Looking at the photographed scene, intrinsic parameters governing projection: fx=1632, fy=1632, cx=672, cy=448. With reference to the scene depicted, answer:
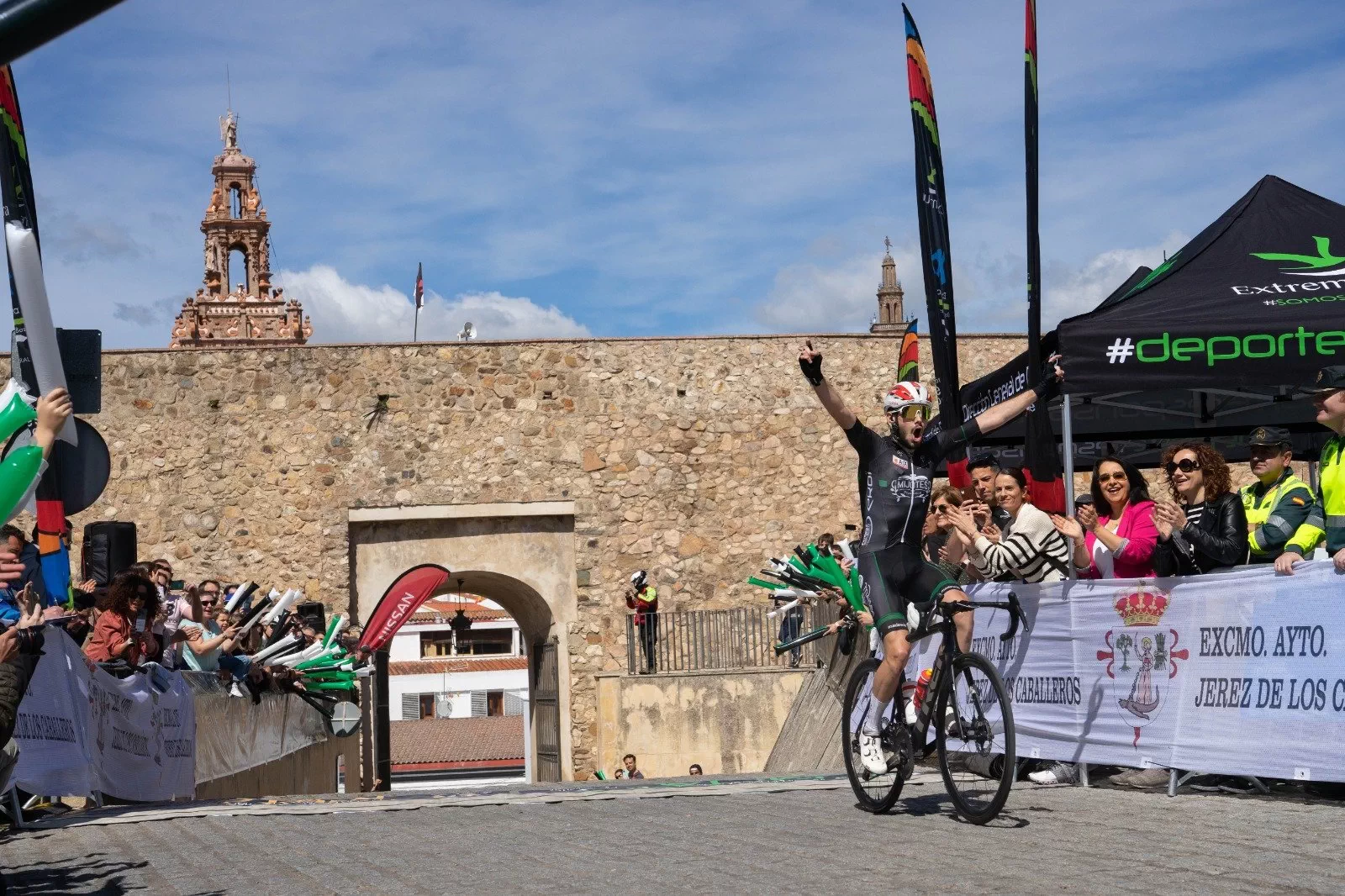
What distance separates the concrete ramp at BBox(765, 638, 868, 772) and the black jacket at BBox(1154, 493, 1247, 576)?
4346 mm

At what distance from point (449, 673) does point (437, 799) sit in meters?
73.6

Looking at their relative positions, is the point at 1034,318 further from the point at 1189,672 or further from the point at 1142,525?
the point at 1189,672

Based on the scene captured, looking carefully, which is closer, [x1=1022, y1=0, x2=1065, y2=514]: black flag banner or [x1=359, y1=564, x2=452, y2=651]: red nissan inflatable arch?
[x1=1022, y1=0, x2=1065, y2=514]: black flag banner

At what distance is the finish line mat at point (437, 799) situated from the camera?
8391mm

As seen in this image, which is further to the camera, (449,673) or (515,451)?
(449,673)

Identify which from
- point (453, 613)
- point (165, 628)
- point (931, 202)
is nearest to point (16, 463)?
point (165, 628)

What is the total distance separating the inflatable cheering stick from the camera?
4.87 meters

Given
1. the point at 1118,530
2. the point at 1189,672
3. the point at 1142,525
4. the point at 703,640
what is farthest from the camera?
the point at 703,640

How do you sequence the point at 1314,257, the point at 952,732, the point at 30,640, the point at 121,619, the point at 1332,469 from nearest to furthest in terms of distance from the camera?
1. the point at 30,640
2. the point at 952,732
3. the point at 1332,469
4. the point at 121,619
5. the point at 1314,257

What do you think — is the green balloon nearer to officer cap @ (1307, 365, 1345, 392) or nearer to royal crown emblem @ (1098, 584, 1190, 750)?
royal crown emblem @ (1098, 584, 1190, 750)

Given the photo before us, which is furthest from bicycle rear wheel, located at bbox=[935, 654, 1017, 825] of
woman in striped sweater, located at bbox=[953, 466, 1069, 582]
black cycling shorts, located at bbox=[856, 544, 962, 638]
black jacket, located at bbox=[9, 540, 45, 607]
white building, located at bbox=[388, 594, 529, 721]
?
white building, located at bbox=[388, 594, 529, 721]

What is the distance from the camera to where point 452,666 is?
268 ft

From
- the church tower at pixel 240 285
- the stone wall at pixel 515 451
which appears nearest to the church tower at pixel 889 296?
the church tower at pixel 240 285

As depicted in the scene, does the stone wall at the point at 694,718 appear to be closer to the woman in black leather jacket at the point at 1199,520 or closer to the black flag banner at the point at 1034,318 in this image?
the black flag banner at the point at 1034,318
